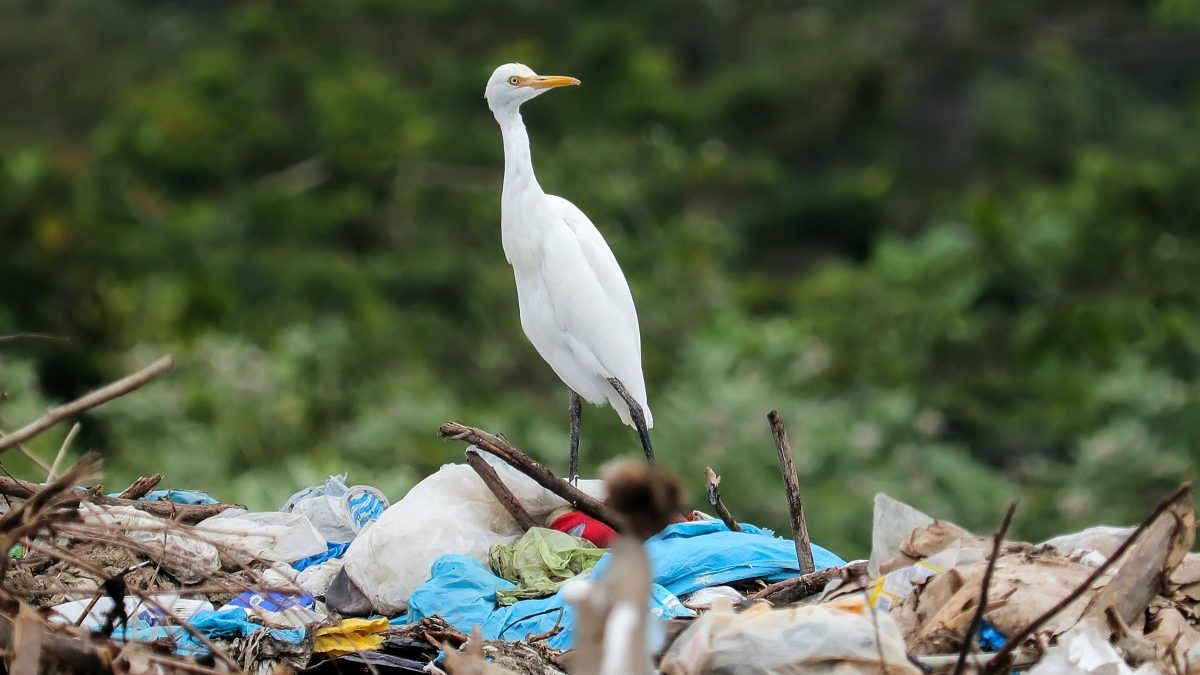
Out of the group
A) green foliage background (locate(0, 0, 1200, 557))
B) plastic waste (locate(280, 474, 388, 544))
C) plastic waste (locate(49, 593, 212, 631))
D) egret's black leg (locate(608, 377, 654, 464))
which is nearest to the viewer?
plastic waste (locate(49, 593, 212, 631))

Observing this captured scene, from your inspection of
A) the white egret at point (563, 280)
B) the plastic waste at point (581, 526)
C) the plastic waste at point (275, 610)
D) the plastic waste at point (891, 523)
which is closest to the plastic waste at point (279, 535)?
the plastic waste at point (275, 610)

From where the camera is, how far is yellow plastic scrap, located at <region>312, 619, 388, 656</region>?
405 cm

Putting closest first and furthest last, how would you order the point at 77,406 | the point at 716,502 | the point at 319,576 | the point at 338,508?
1. the point at 77,406
2. the point at 319,576
3. the point at 716,502
4. the point at 338,508

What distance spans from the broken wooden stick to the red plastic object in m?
1.00

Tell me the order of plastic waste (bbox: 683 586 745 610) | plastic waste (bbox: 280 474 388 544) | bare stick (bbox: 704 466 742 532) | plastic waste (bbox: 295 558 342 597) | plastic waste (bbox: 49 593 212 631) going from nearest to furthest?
1. plastic waste (bbox: 49 593 212 631)
2. plastic waste (bbox: 683 586 745 610)
3. plastic waste (bbox: 295 558 342 597)
4. bare stick (bbox: 704 466 742 532)
5. plastic waste (bbox: 280 474 388 544)

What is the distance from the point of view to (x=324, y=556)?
16.3ft

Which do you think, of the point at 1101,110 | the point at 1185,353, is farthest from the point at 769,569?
the point at 1101,110

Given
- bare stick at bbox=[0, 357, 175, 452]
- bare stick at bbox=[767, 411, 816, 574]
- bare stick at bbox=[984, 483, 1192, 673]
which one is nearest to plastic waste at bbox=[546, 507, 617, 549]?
bare stick at bbox=[767, 411, 816, 574]

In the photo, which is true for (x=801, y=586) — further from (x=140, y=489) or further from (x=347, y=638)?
(x=140, y=489)

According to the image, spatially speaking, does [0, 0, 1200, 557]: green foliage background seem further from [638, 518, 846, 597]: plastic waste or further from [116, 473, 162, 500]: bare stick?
[638, 518, 846, 597]: plastic waste

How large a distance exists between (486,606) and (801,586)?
2.68 ft

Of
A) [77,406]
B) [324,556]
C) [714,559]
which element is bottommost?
[324,556]

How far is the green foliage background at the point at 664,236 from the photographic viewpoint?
11.2 m

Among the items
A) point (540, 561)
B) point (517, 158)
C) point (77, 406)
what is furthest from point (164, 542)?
point (517, 158)
